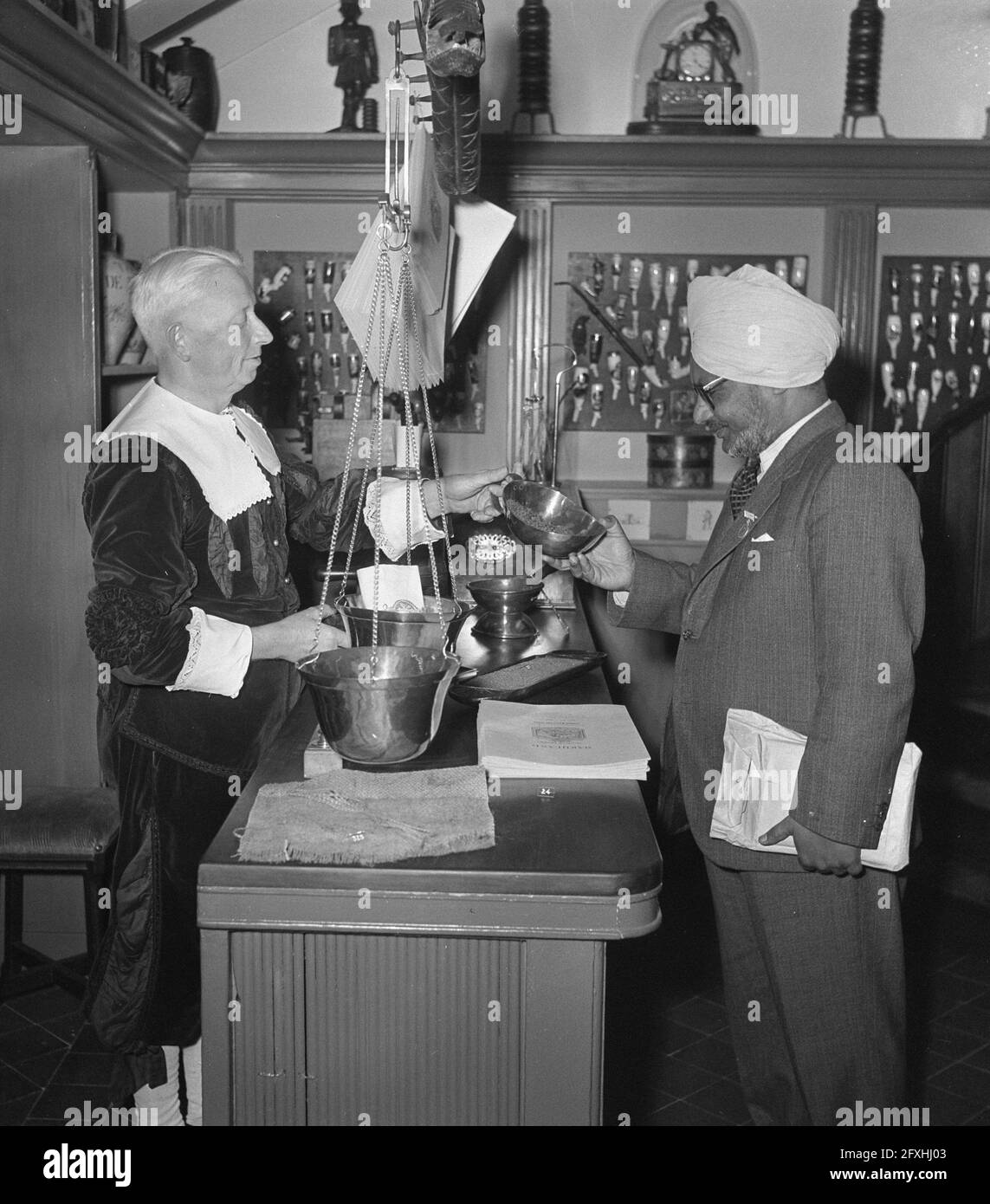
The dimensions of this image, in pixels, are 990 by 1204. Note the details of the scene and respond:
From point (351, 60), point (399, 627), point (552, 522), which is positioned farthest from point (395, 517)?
point (351, 60)

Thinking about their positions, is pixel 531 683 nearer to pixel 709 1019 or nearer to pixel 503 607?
pixel 503 607

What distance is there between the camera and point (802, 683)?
225 centimetres

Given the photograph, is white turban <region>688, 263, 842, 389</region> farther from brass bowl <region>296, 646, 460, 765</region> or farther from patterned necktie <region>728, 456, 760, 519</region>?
brass bowl <region>296, 646, 460, 765</region>

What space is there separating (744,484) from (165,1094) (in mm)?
1710

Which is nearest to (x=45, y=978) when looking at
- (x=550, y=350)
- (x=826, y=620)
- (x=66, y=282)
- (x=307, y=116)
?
(x=66, y=282)

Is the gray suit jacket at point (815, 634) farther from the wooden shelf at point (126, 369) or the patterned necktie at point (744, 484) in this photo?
the wooden shelf at point (126, 369)

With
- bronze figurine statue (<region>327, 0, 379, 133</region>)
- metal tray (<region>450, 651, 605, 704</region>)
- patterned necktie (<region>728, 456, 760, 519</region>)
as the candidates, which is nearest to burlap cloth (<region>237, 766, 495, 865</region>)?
metal tray (<region>450, 651, 605, 704</region>)

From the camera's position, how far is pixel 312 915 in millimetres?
1621

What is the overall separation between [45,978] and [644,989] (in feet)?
5.62

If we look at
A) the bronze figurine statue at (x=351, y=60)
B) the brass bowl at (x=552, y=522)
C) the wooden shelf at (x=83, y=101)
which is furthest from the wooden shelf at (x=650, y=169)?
the brass bowl at (x=552, y=522)

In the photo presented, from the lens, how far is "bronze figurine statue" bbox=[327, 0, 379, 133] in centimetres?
519

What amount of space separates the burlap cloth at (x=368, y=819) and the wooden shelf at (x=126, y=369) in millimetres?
2281

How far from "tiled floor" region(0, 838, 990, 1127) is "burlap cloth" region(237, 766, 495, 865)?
146 centimetres

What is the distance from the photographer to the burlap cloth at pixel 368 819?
165 cm
